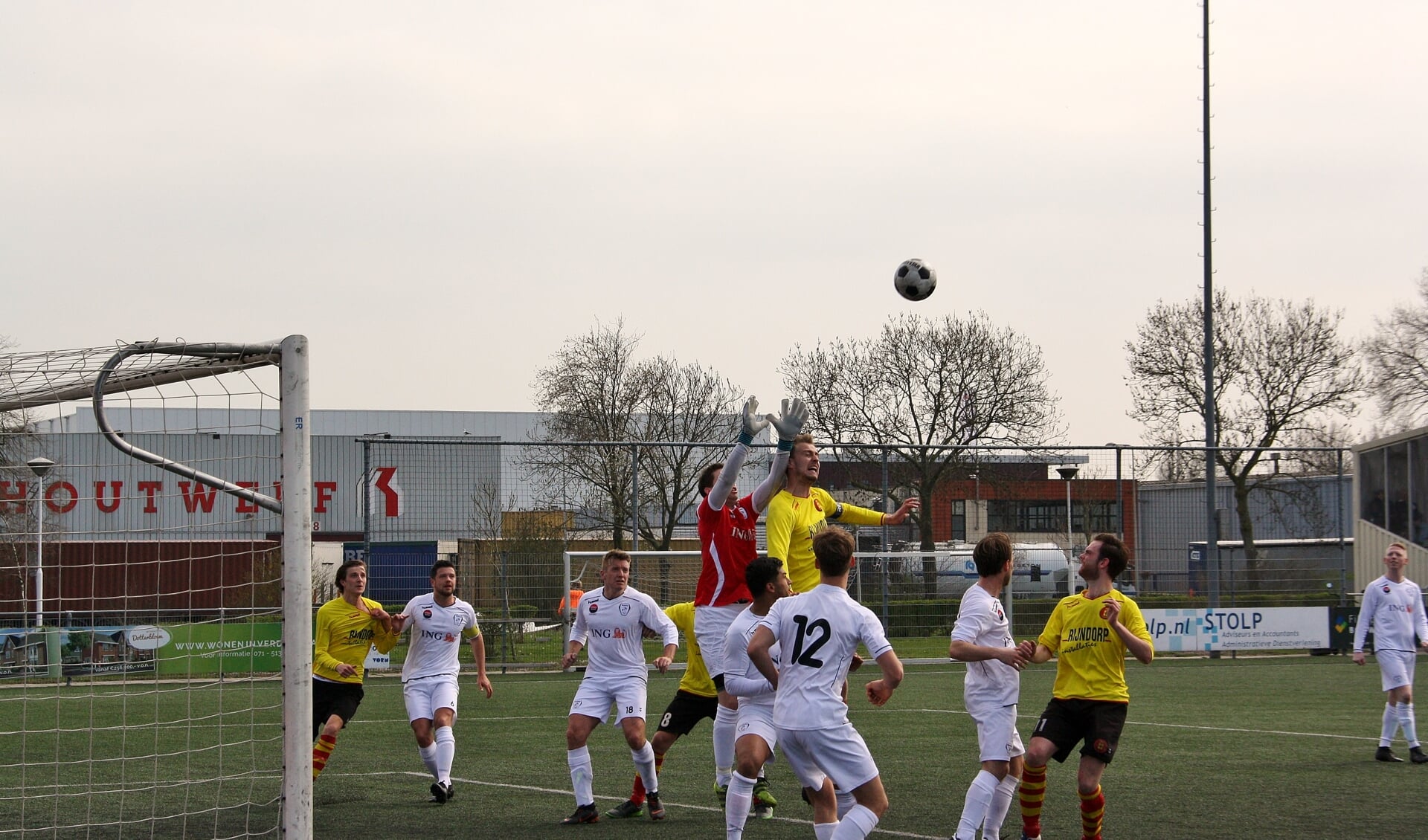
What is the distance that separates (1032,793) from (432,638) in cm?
491

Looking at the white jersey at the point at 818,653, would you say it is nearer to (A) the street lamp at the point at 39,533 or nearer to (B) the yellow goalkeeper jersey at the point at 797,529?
(B) the yellow goalkeeper jersey at the point at 797,529

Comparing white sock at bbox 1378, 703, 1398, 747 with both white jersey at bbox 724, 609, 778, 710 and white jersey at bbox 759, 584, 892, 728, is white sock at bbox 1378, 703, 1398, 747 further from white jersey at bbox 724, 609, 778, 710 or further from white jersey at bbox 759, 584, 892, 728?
white jersey at bbox 759, 584, 892, 728

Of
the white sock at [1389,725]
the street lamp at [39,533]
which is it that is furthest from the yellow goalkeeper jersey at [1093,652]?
the street lamp at [39,533]

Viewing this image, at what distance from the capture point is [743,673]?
296 inches

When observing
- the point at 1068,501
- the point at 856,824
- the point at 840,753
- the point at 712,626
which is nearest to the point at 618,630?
the point at 712,626

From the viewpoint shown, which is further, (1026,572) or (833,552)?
(1026,572)

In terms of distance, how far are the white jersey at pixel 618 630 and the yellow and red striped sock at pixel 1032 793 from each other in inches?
111

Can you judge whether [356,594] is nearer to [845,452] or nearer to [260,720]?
[260,720]

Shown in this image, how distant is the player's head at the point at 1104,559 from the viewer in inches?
294

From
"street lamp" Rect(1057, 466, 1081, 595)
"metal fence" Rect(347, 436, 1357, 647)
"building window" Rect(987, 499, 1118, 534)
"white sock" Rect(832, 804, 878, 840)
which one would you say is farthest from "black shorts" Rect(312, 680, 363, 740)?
"building window" Rect(987, 499, 1118, 534)

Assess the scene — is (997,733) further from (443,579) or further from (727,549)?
(443,579)

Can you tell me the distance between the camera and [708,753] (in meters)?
12.4

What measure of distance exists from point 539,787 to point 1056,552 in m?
16.3

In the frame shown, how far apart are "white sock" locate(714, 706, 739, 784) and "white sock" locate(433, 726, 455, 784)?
2.07m
